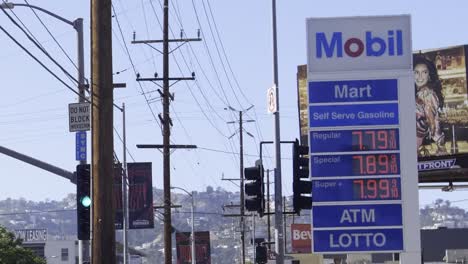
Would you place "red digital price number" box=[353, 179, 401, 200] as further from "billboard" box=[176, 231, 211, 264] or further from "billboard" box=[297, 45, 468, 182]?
"billboard" box=[176, 231, 211, 264]

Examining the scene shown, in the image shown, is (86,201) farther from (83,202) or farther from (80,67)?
(80,67)

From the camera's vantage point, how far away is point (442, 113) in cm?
5825

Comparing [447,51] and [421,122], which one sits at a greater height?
[447,51]

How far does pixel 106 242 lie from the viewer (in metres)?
23.3

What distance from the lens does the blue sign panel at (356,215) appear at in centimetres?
3406

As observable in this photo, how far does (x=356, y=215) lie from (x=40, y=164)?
9640 millimetres

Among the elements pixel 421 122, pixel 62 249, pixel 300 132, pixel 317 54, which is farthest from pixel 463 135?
pixel 62 249

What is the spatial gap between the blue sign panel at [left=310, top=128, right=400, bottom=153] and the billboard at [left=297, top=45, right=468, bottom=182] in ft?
78.3

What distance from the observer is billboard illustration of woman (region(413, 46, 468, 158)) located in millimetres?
57844

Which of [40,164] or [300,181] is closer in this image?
[300,181]

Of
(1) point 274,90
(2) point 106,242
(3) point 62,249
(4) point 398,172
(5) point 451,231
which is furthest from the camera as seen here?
(3) point 62,249

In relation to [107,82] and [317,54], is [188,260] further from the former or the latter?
[107,82]

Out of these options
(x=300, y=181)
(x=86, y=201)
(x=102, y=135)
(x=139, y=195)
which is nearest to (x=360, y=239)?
(x=300, y=181)

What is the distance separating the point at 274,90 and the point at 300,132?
27.9 metres
